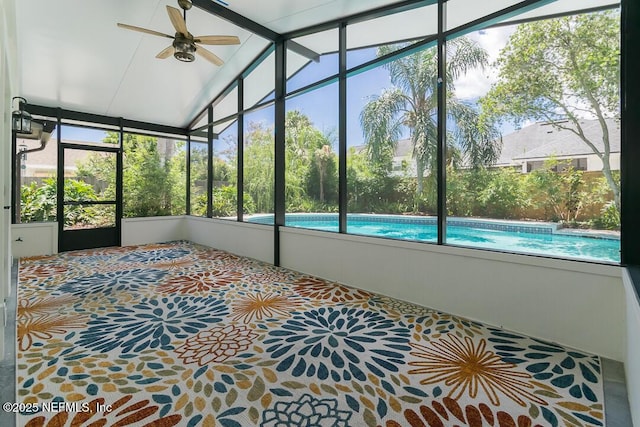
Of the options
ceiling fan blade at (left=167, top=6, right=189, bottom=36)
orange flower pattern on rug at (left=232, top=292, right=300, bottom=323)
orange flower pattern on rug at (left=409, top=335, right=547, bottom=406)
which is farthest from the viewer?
orange flower pattern on rug at (left=232, top=292, right=300, bottom=323)

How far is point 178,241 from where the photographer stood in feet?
25.6

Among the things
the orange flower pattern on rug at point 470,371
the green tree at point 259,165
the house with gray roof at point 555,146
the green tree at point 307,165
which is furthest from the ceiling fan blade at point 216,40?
the orange flower pattern on rug at point 470,371

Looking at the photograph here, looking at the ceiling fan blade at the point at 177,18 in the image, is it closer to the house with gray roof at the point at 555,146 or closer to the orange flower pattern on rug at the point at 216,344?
the orange flower pattern on rug at the point at 216,344

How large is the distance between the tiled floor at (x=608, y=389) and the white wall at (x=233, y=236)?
3.36 m

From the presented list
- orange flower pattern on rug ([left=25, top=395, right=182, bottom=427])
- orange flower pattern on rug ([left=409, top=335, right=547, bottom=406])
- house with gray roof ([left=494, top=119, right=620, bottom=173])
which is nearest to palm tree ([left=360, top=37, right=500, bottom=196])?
house with gray roof ([left=494, top=119, right=620, bottom=173])

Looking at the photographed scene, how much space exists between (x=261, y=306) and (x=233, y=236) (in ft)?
10.2

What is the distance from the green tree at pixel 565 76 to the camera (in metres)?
2.47

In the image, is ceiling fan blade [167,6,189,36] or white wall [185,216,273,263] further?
white wall [185,216,273,263]

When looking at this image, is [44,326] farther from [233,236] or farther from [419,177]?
[419,177]

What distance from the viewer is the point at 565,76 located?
271cm

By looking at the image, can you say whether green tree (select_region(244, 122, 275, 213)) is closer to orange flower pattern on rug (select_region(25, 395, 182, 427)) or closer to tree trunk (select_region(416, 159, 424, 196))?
tree trunk (select_region(416, 159, 424, 196))

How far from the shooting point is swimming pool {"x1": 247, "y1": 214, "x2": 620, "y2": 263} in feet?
8.39

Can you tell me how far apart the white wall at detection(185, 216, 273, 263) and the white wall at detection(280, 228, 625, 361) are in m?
1.69

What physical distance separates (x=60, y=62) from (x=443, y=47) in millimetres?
5588
